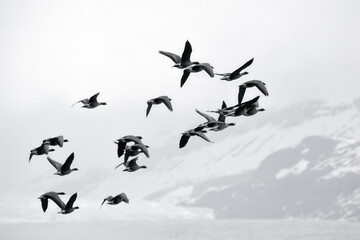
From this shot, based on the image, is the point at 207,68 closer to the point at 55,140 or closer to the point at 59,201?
the point at 55,140

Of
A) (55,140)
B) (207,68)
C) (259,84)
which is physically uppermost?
(207,68)

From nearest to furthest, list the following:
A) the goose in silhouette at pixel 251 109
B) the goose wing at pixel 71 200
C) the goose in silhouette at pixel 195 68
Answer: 1. the goose wing at pixel 71 200
2. the goose in silhouette at pixel 195 68
3. the goose in silhouette at pixel 251 109

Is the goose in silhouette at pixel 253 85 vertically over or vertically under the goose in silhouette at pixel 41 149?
over

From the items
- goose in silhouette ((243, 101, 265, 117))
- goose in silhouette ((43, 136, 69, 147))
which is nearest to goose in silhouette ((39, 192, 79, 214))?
goose in silhouette ((43, 136, 69, 147))

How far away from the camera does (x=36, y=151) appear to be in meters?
36.0

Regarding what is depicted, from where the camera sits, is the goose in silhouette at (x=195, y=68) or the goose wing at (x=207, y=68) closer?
the goose wing at (x=207, y=68)

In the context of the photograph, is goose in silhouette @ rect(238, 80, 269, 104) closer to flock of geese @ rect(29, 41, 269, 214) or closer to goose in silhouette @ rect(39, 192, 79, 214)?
flock of geese @ rect(29, 41, 269, 214)

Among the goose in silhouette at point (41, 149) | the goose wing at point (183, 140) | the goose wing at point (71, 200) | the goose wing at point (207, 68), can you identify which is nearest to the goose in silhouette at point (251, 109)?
the goose wing at point (207, 68)

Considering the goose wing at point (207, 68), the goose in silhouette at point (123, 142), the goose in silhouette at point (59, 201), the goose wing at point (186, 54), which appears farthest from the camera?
the goose in silhouette at point (123, 142)

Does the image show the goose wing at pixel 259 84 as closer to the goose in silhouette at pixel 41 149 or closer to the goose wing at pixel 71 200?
the goose wing at pixel 71 200

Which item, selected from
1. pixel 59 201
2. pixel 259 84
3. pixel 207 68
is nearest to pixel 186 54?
pixel 207 68

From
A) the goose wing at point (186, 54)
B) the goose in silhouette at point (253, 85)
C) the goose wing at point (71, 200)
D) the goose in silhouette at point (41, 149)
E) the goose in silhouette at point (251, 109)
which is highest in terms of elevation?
the goose wing at point (186, 54)

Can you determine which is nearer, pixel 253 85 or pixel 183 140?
pixel 183 140

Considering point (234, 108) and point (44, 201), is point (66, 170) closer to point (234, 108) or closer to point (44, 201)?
point (44, 201)
